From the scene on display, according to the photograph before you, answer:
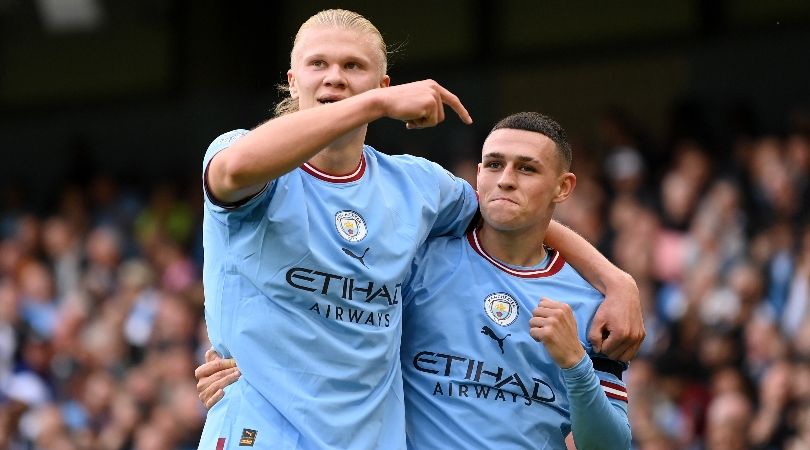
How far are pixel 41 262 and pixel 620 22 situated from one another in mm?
6385

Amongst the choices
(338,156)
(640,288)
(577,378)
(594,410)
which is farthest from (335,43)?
(640,288)

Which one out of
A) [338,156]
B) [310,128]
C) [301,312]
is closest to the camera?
[310,128]

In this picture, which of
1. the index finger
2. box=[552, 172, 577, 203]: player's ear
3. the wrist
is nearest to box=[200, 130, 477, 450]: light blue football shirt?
the index finger

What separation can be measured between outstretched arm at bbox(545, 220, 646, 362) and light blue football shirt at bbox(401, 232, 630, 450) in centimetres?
6

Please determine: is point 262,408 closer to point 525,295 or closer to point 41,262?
point 525,295

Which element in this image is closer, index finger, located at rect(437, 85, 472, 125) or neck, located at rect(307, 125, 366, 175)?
index finger, located at rect(437, 85, 472, 125)

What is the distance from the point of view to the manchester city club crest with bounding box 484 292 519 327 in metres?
5.30

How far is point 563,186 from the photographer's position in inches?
216

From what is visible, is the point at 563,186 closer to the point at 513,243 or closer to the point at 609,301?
the point at 513,243

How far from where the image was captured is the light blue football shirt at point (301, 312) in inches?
181

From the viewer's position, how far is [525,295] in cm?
535

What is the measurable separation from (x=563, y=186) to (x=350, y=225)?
3.46ft

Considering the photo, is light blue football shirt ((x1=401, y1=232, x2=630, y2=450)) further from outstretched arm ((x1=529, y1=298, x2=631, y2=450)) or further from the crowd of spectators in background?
the crowd of spectators in background

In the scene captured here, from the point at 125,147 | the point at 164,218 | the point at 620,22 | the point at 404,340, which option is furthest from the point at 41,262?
the point at 404,340
